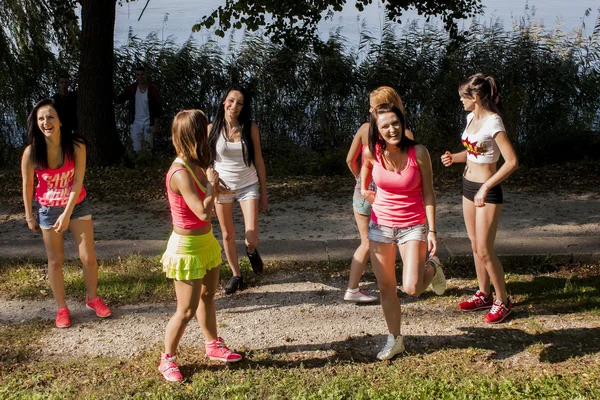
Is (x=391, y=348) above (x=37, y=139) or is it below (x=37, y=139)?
below

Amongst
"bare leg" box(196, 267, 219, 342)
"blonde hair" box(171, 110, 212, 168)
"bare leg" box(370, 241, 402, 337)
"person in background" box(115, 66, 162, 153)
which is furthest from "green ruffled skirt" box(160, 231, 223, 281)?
"person in background" box(115, 66, 162, 153)

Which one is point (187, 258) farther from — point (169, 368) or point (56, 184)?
point (56, 184)

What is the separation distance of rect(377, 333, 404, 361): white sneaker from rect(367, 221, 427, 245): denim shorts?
25.4 inches

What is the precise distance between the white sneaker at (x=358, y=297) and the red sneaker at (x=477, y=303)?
0.68 metres

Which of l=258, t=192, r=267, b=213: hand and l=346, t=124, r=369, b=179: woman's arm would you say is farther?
l=258, t=192, r=267, b=213: hand

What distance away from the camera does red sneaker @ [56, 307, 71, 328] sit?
5152 mm

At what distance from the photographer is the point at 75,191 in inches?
195

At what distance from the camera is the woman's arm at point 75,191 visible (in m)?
4.93

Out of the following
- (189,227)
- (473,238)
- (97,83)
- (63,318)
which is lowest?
(63,318)

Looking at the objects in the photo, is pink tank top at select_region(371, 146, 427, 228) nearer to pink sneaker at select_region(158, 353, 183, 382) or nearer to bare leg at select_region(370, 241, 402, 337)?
bare leg at select_region(370, 241, 402, 337)

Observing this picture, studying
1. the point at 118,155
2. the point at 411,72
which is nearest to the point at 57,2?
the point at 118,155

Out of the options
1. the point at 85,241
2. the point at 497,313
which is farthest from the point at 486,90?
the point at 85,241

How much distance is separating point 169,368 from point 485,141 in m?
2.56

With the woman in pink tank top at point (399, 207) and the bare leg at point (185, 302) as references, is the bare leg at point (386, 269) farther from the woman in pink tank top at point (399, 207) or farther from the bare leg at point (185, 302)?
the bare leg at point (185, 302)
